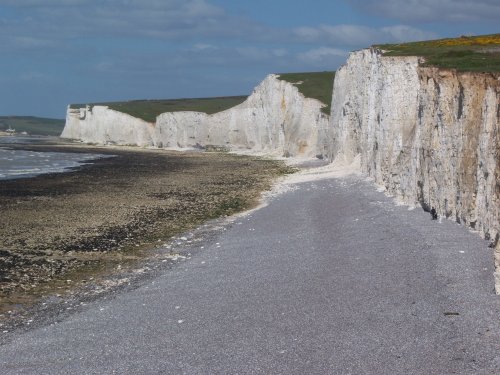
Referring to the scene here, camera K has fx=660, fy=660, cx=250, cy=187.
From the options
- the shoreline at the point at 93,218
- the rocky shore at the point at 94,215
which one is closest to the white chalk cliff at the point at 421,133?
the shoreline at the point at 93,218

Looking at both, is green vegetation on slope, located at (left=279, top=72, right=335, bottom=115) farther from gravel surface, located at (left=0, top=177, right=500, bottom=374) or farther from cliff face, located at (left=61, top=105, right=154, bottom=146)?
gravel surface, located at (left=0, top=177, right=500, bottom=374)

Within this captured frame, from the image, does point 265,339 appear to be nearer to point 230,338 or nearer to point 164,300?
point 230,338

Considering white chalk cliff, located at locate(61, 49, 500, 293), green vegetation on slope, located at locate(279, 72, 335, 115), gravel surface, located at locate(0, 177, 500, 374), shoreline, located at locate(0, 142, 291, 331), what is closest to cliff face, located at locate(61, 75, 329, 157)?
green vegetation on slope, located at locate(279, 72, 335, 115)

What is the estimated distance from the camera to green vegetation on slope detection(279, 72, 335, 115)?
234 feet

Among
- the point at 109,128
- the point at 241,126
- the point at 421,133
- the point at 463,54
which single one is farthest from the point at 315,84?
the point at 421,133

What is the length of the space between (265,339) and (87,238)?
1255 cm

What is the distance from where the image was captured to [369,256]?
51.7 ft

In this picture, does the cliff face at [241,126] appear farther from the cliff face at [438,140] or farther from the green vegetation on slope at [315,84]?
the cliff face at [438,140]

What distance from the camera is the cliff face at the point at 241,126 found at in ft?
229

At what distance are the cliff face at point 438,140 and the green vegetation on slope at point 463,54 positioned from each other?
2.10 feet

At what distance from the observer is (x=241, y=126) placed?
301 ft

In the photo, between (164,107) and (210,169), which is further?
(164,107)

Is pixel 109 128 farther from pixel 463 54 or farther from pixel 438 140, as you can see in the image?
pixel 438 140

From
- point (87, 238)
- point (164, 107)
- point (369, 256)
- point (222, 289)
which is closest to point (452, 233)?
point (369, 256)
